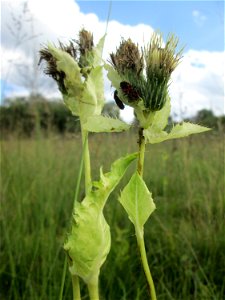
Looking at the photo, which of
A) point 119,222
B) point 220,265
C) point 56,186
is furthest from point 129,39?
point 56,186

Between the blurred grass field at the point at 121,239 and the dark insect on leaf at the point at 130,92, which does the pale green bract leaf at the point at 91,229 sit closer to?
the dark insect on leaf at the point at 130,92

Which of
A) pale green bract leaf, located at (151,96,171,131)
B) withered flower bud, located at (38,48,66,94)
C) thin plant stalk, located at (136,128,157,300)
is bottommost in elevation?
thin plant stalk, located at (136,128,157,300)

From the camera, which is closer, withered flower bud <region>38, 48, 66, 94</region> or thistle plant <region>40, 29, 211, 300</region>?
thistle plant <region>40, 29, 211, 300</region>

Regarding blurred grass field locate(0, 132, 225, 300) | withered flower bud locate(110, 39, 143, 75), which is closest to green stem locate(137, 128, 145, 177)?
withered flower bud locate(110, 39, 143, 75)

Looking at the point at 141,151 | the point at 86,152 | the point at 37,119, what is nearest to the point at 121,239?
the point at 86,152

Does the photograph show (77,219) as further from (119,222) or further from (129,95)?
(119,222)

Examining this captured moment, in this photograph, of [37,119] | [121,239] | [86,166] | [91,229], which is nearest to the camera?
[91,229]

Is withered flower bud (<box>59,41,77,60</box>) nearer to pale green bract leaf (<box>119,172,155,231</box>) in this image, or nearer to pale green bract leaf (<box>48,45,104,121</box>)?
pale green bract leaf (<box>48,45,104,121</box>)

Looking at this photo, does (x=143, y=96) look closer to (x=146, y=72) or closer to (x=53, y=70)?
(x=146, y=72)
